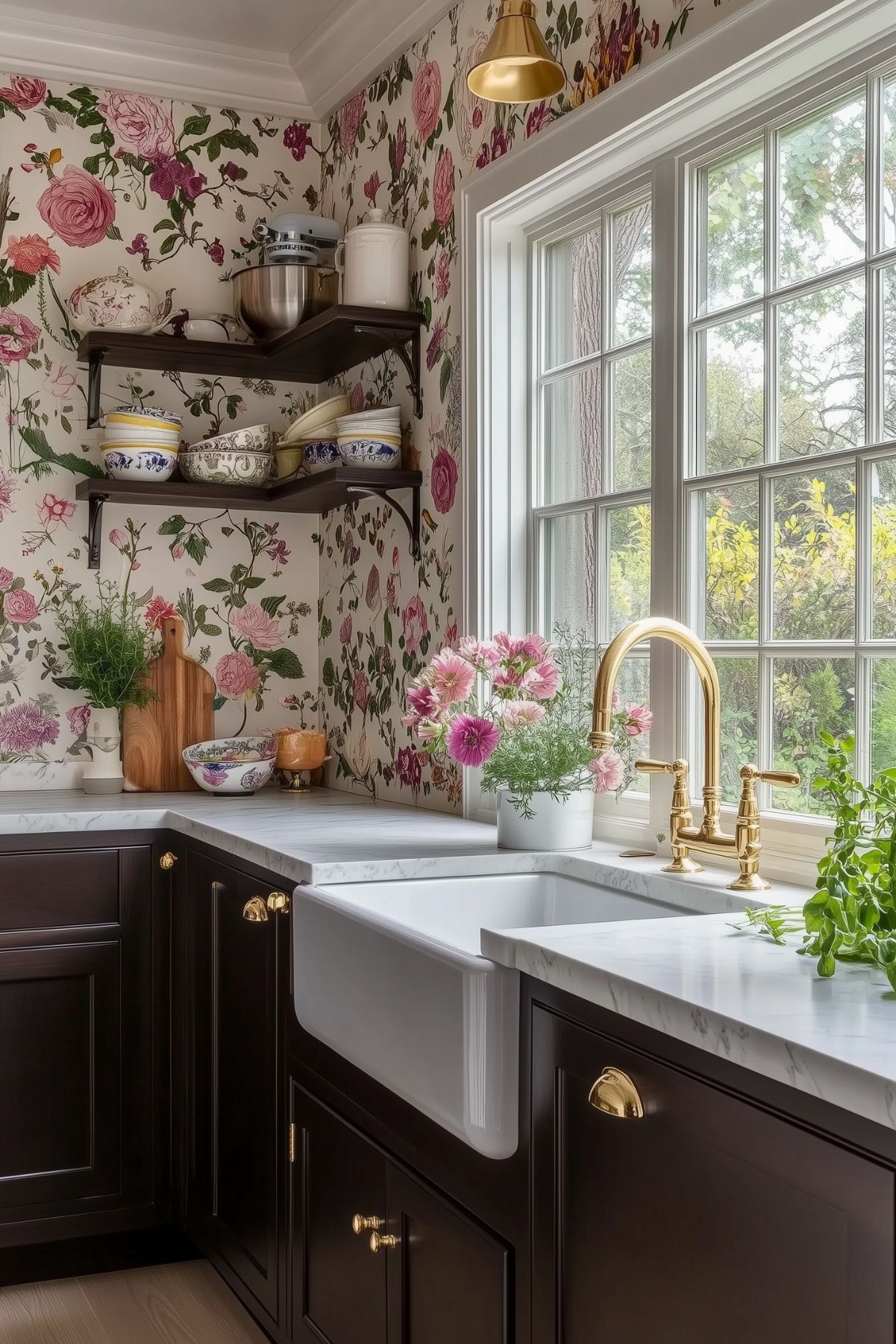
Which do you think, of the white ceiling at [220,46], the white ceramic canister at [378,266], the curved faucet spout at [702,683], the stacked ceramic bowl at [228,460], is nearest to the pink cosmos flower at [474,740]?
the curved faucet spout at [702,683]

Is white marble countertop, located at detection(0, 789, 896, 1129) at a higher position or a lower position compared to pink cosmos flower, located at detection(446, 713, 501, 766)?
lower

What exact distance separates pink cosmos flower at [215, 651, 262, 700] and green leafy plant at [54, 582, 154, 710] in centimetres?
19

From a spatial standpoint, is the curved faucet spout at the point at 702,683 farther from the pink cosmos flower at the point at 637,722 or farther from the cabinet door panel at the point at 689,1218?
the cabinet door panel at the point at 689,1218

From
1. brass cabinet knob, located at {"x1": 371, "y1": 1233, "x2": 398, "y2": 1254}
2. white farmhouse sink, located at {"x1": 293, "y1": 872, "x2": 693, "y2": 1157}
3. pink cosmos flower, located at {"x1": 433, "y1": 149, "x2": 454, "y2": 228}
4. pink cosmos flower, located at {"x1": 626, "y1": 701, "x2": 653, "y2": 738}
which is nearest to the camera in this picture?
white farmhouse sink, located at {"x1": 293, "y1": 872, "x2": 693, "y2": 1157}

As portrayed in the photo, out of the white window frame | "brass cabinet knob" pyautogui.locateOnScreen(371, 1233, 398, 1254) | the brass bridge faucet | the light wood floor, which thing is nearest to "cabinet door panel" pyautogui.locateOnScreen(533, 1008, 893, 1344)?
"brass cabinet knob" pyautogui.locateOnScreen(371, 1233, 398, 1254)

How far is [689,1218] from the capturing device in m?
1.09

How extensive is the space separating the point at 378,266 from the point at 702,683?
1471mm

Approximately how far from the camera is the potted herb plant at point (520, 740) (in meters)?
2.12

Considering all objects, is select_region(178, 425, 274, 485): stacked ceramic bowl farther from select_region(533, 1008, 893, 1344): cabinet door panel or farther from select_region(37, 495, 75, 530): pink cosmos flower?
select_region(533, 1008, 893, 1344): cabinet door panel

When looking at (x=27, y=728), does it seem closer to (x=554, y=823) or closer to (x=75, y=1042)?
(x=75, y=1042)

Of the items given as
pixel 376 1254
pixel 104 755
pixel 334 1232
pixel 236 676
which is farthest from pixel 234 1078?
pixel 236 676

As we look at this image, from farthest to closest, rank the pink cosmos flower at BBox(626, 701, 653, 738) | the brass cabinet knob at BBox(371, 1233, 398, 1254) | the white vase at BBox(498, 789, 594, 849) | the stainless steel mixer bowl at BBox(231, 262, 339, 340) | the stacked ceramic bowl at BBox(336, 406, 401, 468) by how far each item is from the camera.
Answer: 1. the stainless steel mixer bowl at BBox(231, 262, 339, 340)
2. the stacked ceramic bowl at BBox(336, 406, 401, 468)
3. the white vase at BBox(498, 789, 594, 849)
4. the pink cosmos flower at BBox(626, 701, 653, 738)
5. the brass cabinet knob at BBox(371, 1233, 398, 1254)

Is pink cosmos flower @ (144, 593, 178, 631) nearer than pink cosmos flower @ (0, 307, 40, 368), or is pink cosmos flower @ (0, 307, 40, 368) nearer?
pink cosmos flower @ (0, 307, 40, 368)

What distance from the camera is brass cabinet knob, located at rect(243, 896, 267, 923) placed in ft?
7.12
